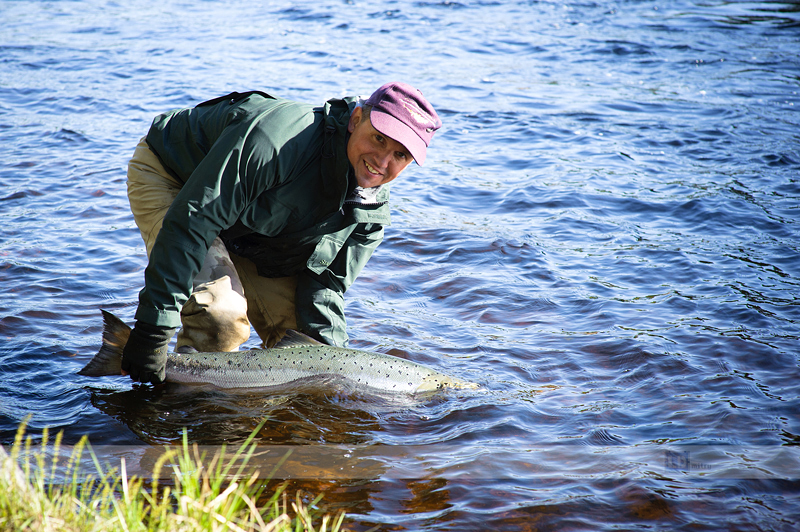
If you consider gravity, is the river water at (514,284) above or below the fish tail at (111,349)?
below

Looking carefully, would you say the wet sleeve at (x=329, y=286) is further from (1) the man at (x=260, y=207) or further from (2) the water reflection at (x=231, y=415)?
(2) the water reflection at (x=231, y=415)

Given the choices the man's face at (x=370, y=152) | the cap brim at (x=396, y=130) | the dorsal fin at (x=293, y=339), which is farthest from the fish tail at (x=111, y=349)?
the cap brim at (x=396, y=130)

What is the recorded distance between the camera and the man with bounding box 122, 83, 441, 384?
12.2 feet

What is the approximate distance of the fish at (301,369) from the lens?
442 centimetres

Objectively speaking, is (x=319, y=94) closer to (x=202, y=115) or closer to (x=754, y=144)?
(x=754, y=144)

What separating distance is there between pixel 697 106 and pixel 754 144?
6.82 feet

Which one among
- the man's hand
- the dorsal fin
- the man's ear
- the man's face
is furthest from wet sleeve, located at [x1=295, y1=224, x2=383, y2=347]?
the man's hand

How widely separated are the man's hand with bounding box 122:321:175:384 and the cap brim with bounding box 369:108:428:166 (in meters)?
1.54

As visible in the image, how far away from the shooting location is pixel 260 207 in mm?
4137

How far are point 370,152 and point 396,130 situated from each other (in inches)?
8.7

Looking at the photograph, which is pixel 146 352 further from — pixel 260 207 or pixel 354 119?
pixel 354 119

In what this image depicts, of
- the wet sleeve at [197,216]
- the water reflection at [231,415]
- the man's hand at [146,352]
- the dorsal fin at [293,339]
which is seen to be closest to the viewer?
the wet sleeve at [197,216]

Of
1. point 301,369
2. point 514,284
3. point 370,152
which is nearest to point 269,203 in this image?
point 370,152

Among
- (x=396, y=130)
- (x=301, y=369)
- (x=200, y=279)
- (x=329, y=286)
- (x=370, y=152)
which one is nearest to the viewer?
(x=396, y=130)
